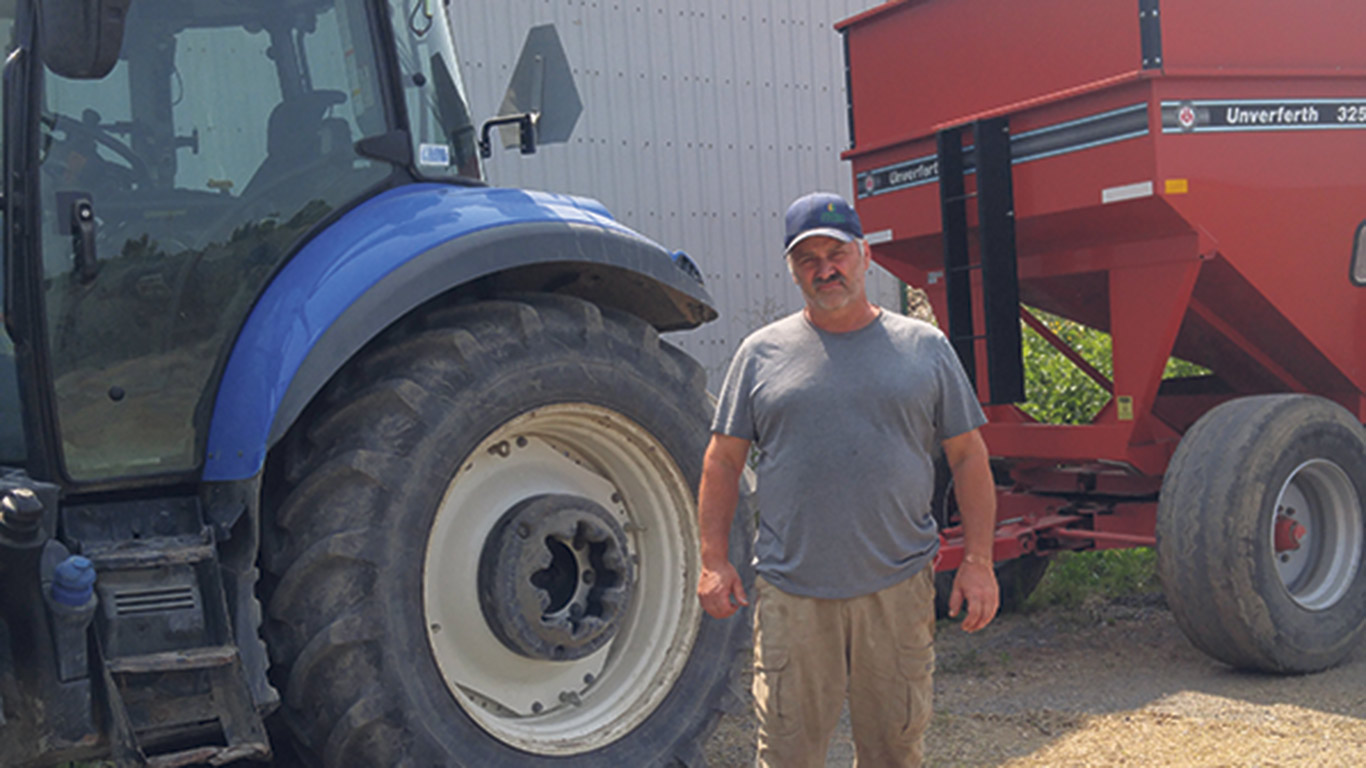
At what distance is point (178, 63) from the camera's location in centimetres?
343

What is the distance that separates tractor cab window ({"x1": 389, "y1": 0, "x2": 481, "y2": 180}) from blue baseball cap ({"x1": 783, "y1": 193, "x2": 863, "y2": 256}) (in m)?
1.35

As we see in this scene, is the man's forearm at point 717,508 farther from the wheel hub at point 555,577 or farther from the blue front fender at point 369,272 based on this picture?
the blue front fender at point 369,272

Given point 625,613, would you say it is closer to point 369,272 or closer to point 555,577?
point 555,577

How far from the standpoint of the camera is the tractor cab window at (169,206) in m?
3.25

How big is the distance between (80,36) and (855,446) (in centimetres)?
190

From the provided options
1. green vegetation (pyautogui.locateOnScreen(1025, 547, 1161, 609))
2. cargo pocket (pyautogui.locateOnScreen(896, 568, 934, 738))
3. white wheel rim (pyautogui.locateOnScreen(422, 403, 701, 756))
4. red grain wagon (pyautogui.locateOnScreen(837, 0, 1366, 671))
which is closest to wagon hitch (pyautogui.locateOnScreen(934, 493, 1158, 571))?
red grain wagon (pyautogui.locateOnScreen(837, 0, 1366, 671))

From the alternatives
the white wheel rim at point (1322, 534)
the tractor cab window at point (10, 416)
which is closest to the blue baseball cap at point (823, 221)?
the tractor cab window at point (10, 416)

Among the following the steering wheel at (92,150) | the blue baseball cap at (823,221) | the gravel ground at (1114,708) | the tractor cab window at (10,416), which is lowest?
the gravel ground at (1114,708)

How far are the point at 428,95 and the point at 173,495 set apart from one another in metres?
1.43

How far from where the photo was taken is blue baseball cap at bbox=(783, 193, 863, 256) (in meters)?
3.11

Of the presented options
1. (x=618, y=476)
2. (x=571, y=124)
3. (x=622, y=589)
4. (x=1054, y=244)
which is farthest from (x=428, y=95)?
(x=1054, y=244)

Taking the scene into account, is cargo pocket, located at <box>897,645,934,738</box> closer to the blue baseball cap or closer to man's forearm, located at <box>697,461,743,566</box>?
man's forearm, located at <box>697,461,743,566</box>

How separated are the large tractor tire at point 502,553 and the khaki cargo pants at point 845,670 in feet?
2.63

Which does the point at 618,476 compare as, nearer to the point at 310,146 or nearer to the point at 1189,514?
the point at 310,146
